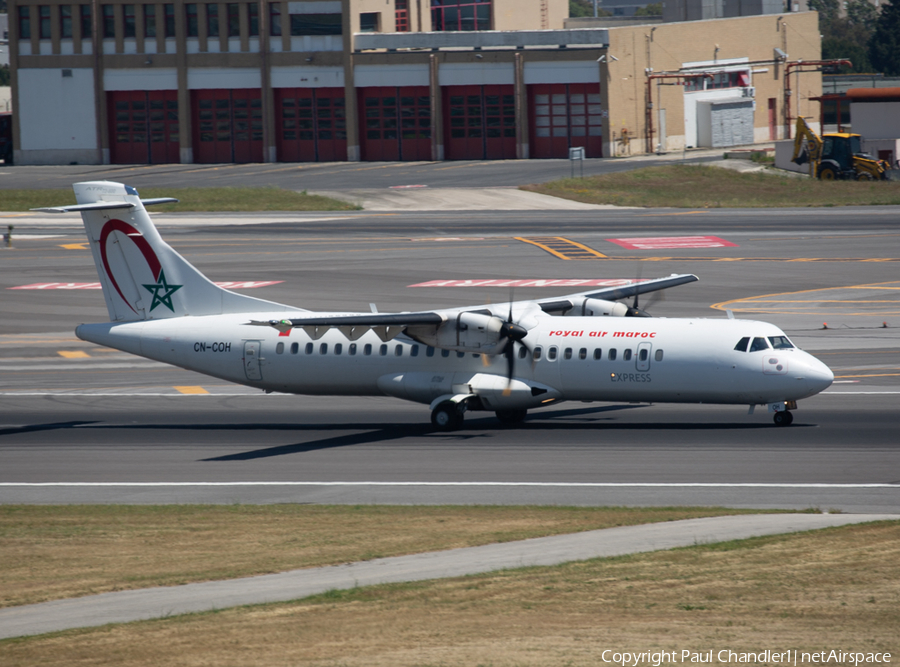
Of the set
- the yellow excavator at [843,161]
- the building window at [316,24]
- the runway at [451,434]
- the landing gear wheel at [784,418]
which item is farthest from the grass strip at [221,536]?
the building window at [316,24]

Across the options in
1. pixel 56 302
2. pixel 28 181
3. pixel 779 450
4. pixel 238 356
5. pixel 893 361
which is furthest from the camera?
pixel 28 181

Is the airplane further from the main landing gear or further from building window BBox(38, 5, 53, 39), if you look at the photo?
building window BBox(38, 5, 53, 39)

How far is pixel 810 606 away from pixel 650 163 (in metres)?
82.4

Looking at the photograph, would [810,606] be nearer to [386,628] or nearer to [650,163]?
[386,628]

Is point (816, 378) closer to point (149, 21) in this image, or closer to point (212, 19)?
point (212, 19)

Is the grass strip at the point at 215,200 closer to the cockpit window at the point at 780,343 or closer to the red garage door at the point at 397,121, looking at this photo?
the red garage door at the point at 397,121

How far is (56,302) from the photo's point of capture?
166 feet

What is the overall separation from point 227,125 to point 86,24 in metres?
16.0

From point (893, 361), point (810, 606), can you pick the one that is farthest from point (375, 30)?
point (810, 606)

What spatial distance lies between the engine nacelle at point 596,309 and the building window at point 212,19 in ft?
267

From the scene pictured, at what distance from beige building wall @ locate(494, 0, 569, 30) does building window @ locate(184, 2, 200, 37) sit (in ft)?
101

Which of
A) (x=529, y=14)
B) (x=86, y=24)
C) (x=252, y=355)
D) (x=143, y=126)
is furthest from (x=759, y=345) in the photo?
(x=529, y=14)

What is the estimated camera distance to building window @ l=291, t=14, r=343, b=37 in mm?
103812

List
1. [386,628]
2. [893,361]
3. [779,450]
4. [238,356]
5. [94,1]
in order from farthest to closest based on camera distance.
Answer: [94,1]
[893,361]
[238,356]
[779,450]
[386,628]
